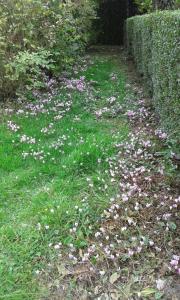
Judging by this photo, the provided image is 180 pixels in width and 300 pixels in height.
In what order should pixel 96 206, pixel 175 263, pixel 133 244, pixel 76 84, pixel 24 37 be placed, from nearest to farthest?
pixel 175 263
pixel 133 244
pixel 96 206
pixel 24 37
pixel 76 84

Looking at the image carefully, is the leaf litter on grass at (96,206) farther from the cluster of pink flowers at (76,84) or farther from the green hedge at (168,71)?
the cluster of pink flowers at (76,84)

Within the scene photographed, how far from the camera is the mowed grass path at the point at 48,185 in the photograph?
3.36 meters

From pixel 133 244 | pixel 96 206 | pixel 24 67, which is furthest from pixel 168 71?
pixel 24 67

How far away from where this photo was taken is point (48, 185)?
14.5ft

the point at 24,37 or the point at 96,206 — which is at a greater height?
the point at 24,37

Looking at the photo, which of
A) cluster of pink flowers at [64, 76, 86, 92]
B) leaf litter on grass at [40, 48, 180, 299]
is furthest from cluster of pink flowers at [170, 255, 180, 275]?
cluster of pink flowers at [64, 76, 86, 92]

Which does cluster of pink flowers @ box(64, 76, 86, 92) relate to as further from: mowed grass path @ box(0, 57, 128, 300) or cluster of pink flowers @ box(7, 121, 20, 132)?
cluster of pink flowers @ box(7, 121, 20, 132)

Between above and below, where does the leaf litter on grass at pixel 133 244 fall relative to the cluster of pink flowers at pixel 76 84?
below

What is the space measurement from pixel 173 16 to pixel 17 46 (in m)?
3.81

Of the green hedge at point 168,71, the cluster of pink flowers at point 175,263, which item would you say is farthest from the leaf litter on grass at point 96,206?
the green hedge at point 168,71

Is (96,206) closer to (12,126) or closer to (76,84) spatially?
(12,126)

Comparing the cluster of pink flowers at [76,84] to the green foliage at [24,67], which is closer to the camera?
the green foliage at [24,67]

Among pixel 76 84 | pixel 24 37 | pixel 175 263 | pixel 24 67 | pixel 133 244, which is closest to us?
pixel 175 263

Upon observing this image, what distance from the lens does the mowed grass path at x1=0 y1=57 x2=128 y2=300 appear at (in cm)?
336
